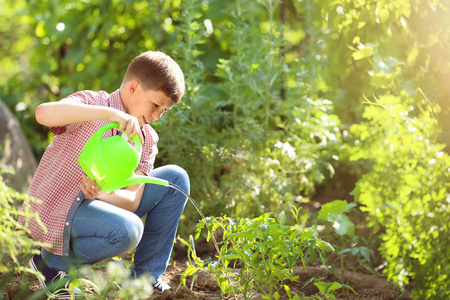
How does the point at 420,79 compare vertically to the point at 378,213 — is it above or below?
above

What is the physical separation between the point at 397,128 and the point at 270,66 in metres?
0.83

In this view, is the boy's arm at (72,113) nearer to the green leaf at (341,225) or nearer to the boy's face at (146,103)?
the boy's face at (146,103)

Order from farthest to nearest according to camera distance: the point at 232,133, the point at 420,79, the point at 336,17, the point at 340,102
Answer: the point at 340,102, the point at 232,133, the point at 336,17, the point at 420,79

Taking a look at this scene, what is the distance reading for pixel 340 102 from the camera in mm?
3402

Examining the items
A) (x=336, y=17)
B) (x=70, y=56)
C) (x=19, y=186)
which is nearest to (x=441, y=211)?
(x=336, y=17)

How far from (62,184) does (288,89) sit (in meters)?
1.48

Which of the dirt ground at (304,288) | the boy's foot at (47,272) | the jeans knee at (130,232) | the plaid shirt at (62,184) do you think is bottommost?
the dirt ground at (304,288)

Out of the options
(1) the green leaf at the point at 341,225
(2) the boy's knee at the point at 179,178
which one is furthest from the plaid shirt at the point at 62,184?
(1) the green leaf at the point at 341,225

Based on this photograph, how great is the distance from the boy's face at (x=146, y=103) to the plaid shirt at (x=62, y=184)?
0.34 feet

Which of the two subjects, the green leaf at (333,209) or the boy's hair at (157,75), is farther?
the green leaf at (333,209)

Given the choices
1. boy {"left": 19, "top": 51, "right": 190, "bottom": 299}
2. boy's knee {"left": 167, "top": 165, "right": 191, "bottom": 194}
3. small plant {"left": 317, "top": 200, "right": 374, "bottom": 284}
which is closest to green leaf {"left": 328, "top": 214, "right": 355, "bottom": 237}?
small plant {"left": 317, "top": 200, "right": 374, "bottom": 284}

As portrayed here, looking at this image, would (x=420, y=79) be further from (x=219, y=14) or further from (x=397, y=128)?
(x=219, y=14)

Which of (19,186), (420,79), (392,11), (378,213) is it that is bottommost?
(19,186)

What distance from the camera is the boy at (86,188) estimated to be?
1787mm
